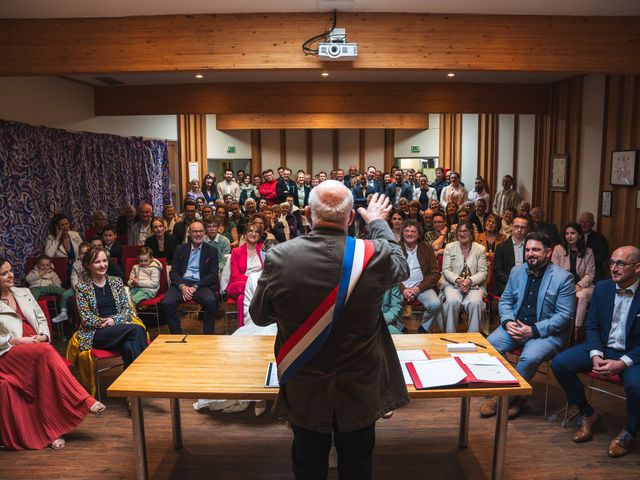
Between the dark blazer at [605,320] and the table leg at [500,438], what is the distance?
1151mm

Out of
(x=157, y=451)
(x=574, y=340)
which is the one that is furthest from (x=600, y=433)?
(x=157, y=451)

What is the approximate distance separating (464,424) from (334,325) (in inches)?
73.9

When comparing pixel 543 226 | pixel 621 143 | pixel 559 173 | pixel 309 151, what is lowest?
pixel 543 226

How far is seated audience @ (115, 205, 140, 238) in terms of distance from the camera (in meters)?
7.51

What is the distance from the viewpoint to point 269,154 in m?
13.6

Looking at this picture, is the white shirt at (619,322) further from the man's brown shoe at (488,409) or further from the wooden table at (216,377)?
the wooden table at (216,377)

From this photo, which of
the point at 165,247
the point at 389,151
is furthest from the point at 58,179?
the point at 389,151

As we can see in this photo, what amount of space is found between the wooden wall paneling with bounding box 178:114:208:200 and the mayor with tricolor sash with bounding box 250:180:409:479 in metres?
11.0

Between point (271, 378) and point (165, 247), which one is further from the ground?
point (165, 247)

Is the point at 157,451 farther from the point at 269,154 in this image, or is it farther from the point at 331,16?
the point at 269,154

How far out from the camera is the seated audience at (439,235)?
243 inches

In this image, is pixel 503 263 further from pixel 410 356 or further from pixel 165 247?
pixel 165 247

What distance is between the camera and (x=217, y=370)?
2.73 m

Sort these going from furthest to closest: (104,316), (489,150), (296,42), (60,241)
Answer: (489,150) → (60,241) → (296,42) → (104,316)
